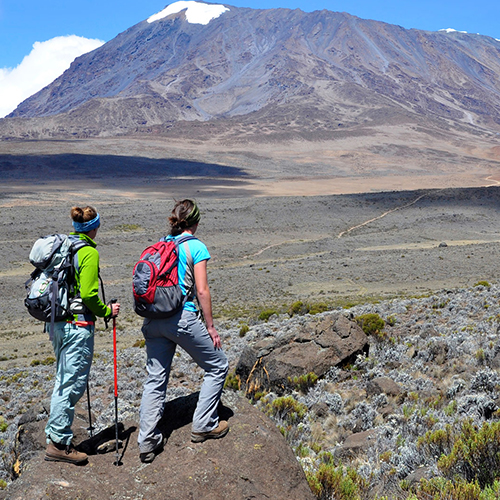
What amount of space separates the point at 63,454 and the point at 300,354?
379 centimetres

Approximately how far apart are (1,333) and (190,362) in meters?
9.88

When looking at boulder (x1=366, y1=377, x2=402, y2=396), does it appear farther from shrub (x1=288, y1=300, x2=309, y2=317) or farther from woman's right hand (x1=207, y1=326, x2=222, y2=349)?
→ shrub (x1=288, y1=300, x2=309, y2=317)

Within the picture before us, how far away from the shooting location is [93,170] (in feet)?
245

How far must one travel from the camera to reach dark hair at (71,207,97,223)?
3.71 metres

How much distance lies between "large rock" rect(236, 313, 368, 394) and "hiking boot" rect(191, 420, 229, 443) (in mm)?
2897

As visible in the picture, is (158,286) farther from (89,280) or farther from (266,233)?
(266,233)

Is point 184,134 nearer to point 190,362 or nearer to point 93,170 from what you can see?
point 93,170

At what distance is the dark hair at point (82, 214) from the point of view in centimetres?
371

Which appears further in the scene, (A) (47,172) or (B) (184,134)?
(B) (184,134)

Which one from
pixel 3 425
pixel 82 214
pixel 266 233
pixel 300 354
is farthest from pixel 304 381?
pixel 266 233

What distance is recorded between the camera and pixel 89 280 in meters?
3.50

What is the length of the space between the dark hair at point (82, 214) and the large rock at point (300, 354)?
3.43m

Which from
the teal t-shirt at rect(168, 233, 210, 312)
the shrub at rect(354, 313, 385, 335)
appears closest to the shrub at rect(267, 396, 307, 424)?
the teal t-shirt at rect(168, 233, 210, 312)

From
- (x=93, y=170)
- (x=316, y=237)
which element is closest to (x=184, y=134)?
(x=93, y=170)
